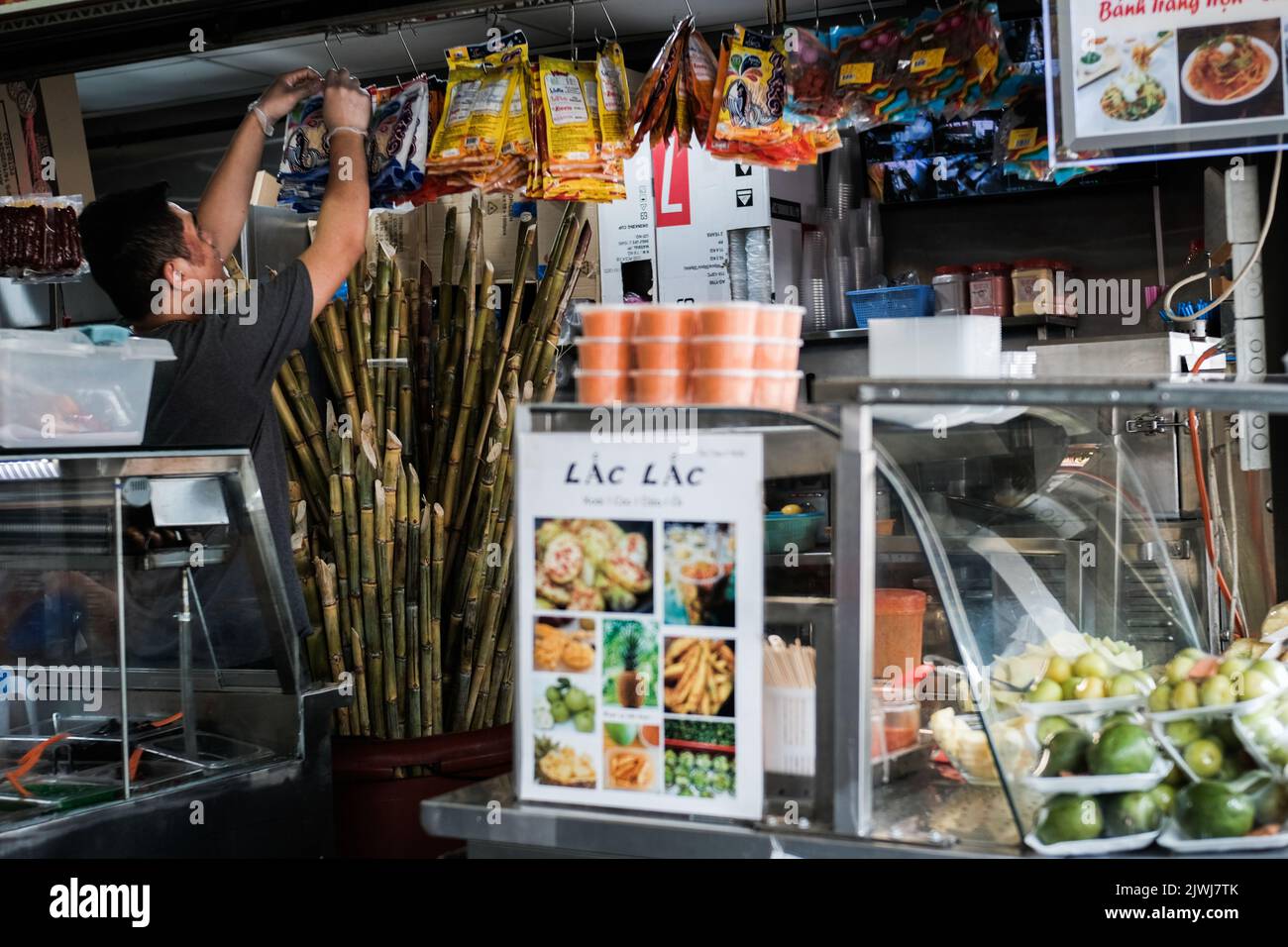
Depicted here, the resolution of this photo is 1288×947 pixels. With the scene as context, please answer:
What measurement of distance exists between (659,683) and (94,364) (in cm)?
131

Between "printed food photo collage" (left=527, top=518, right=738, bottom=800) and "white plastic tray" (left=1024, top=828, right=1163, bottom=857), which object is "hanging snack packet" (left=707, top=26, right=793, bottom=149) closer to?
"printed food photo collage" (left=527, top=518, right=738, bottom=800)

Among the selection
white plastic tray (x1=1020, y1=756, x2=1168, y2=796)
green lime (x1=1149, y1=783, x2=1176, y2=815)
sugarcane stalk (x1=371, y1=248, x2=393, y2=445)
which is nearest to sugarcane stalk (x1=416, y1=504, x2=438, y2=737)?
sugarcane stalk (x1=371, y1=248, x2=393, y2=445)

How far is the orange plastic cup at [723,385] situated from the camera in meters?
1.93

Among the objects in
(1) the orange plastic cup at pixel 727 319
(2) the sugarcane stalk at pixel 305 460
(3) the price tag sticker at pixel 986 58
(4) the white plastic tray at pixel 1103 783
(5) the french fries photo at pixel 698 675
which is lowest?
(4) the white plastic tray at pixel 1103 783

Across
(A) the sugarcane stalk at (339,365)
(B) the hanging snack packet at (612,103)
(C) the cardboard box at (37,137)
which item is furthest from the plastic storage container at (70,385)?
(C) the cardboard box at (37,137)

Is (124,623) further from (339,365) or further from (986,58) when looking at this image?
(986,58)

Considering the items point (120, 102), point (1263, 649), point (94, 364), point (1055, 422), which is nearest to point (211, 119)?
point (120, 102)

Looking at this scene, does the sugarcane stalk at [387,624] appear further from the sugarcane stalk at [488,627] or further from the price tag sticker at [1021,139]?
the price tag sticker at [1021,139]

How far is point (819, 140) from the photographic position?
136 inches

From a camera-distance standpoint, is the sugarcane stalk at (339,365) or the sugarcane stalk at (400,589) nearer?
the sugarcane stalk at (400,589)

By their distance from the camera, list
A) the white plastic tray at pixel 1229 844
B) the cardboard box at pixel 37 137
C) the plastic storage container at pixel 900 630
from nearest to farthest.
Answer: the white plastic tray at pixel 1229 844, the plastic storage container at pixel 900 630, the cardboard box at pixel 37 137

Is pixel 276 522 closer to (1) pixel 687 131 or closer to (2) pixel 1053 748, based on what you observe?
(1) pixel 687 131

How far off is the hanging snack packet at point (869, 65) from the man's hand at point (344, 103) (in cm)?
122

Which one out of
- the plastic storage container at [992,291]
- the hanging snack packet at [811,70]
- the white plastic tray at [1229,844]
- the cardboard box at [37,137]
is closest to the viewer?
the white plastic tray at [1229,844]
